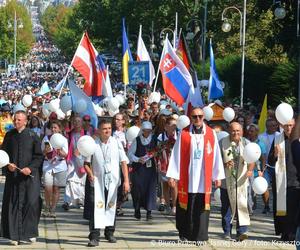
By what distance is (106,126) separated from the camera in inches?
432

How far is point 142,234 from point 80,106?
14.8ft

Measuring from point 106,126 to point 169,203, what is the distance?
348 cm

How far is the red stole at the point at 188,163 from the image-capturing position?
10.7 meters

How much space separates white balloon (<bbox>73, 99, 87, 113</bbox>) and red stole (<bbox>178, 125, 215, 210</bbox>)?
5.13m

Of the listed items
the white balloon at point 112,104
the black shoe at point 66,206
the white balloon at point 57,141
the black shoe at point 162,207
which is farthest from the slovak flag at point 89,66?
the white balloon at point 57,141

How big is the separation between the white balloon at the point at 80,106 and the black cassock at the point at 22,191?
469cm

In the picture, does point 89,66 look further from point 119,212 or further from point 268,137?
point 268,137

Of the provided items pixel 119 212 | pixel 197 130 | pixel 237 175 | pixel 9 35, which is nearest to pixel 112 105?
pixel 119 212

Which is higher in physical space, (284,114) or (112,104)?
(112,104)

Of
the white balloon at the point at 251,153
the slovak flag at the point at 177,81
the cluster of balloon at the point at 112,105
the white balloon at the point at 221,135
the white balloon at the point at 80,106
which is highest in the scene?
the slovak flag at the point at 177,81

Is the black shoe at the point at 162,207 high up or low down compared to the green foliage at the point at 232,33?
down

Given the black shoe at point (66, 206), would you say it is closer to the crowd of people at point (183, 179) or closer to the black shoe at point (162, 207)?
the black shoe at point (162, 207)

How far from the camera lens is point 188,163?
10742 mm

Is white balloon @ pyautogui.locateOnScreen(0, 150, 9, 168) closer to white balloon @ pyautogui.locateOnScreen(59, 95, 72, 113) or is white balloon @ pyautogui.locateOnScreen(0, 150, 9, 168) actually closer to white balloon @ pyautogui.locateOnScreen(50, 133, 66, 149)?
white balloon @ pyautogui.locateOnScreen(50, 133, 66, 149)
